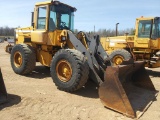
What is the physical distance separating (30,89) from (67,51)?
1.53 m

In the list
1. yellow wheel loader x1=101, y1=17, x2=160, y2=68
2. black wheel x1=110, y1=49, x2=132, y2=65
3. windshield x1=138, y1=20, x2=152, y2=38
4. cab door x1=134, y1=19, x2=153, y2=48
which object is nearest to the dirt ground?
black wheel x1=110, y1=49, x2=132, y2=65

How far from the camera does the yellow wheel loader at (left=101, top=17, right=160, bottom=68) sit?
35.5 ft

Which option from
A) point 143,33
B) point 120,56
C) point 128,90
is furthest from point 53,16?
point 143,33

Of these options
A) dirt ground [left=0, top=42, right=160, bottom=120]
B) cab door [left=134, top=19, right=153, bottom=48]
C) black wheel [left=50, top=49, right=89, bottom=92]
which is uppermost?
cab door [left=134, top=19, right=153, bottom=48]

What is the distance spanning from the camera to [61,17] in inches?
328

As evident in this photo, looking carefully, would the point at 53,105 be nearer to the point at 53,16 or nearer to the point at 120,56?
the point at 53,16

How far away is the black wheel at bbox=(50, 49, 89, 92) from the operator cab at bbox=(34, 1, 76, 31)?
5.65 feet

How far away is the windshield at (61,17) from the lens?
26.4 ft

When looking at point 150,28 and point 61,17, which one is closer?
point 61,17

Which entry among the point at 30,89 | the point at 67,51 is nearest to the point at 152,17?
the point at 67,51

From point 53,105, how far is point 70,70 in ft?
4.45

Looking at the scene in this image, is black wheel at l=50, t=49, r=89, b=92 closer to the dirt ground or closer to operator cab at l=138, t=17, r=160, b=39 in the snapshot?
the dirt ground

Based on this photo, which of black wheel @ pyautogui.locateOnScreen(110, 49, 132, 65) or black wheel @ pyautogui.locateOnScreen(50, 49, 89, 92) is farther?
black wheel @ pyautogui.locateOnScreen(110, 49, 132, 65)

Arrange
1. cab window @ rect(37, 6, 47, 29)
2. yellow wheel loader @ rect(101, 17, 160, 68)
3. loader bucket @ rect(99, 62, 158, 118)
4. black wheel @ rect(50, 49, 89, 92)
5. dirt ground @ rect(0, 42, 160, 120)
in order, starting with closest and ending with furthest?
1. dirt ground @ rect(0, 42, 160, 120)
2. loader bucket @ rect(99, 62, 158, 118)
3. black wheel @ rect(50, 49, 89, 92)
4. cab window @ rect(37, 6, 47, 29)
5. yellow wheel loader @ rect(101, 17, 160, 68)
